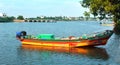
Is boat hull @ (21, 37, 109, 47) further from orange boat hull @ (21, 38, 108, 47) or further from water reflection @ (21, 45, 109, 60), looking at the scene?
water reflection @ (21, 45, 109, 60)

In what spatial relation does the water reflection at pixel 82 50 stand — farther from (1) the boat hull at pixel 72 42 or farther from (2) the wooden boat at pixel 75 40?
(2) the wooden boat at pixel 75 40

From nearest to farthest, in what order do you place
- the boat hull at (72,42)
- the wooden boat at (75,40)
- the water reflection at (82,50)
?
1. the water reflection at (82,50)
2. the wooden boat at (75,40)
3. the boat hull at (72,42)

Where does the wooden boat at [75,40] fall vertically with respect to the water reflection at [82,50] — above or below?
above

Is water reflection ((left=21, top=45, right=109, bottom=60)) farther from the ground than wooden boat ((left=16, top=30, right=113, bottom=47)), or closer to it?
closer to it

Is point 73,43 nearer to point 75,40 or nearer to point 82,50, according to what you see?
point 75,40

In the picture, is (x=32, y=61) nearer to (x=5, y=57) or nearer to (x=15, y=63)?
(x=15, y=63)

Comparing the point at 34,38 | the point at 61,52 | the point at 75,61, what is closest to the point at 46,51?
the point at 61,52

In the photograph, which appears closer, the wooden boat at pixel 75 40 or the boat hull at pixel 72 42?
the wooden boat at pixel 75 40

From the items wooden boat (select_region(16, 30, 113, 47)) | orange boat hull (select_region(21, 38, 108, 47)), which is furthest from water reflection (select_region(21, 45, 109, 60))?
wooden boat (select_region(16, 30, 113, 47))

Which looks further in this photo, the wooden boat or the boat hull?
the boat hull

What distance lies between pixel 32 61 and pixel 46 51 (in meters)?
8.60

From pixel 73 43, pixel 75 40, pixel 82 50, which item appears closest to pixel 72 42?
pixel 73 43

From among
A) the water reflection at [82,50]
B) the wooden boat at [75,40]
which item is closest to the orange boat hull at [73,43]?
the wooden boat at [75,40]

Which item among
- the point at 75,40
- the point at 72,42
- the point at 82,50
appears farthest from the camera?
the point at 72,42
